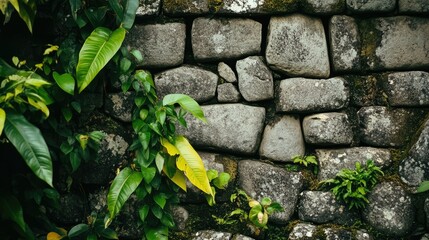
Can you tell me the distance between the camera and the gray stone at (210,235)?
2871mm

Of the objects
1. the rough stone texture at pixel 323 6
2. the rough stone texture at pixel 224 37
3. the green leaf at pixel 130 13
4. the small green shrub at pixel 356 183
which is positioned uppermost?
the rough stone texture at pixel 323 6

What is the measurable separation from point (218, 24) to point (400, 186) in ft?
4.88

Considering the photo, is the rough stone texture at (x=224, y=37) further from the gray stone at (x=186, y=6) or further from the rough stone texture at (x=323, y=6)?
the rough stone texture at (x=323, y=6)

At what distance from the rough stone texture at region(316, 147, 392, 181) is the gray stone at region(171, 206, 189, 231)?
883 millimetres

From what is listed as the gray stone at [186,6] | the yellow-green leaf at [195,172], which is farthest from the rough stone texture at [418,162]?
the gray stone at [186,6]

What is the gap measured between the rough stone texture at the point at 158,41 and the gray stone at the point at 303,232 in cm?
127

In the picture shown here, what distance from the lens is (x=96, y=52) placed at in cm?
254

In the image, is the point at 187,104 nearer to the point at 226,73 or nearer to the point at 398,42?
the point at 226,73

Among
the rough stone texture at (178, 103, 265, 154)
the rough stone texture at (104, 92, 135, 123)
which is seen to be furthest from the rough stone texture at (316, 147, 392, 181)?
the rough stone texture at (104, 92, 135, 123)

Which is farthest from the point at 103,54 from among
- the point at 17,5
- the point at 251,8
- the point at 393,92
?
the point at 393,92

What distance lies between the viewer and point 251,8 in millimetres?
2904

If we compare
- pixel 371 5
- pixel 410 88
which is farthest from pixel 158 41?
pixel 410 88

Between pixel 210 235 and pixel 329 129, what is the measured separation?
98 centimetres

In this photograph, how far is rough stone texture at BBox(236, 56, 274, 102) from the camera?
296 cm
